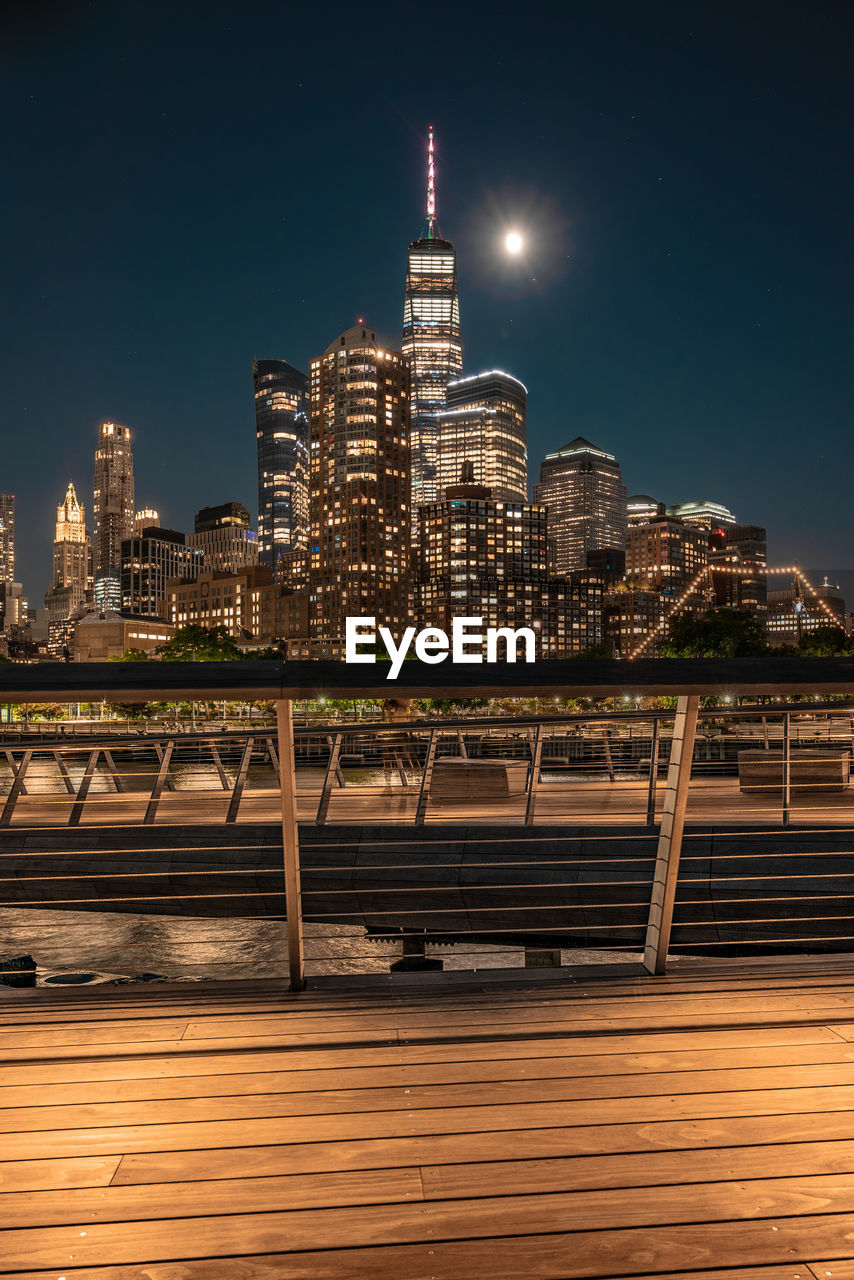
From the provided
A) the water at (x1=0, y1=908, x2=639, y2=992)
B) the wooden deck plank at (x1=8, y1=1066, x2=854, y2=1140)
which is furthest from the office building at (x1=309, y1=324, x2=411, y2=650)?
the wooden deck plank at (x1=8, y1=1066, x2=854, y2=1140)

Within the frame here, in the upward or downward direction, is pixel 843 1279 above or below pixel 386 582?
below

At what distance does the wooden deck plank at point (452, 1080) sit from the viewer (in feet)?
8.86

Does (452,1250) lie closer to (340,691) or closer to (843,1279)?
(843,1279)

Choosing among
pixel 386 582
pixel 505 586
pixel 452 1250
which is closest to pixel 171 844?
pixel 452 1250

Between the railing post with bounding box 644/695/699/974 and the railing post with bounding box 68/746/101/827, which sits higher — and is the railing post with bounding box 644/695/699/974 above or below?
above

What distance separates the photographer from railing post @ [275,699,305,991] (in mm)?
3355

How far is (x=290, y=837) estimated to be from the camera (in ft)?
11.4

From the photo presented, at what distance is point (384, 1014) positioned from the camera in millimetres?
3363

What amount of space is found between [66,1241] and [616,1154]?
1.42 metres

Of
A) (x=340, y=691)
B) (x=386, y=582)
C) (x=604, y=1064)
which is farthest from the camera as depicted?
(x=386, y=582)

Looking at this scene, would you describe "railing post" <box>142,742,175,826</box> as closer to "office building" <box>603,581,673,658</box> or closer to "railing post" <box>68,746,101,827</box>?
"railing post" <box>68,746,101,827</box>

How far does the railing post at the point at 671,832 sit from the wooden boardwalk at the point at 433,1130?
7.4 inches

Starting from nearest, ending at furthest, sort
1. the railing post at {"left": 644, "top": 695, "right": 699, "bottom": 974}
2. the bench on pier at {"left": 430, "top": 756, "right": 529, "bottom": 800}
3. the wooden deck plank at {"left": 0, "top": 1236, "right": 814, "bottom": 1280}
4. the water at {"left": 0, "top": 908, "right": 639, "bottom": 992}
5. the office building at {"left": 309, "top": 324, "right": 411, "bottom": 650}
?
the wooden deck plank at {"left": 0, "top": 1236, "right": 814, "bottom": 1280}
the railing post at {"left": 644, "top": 695, "right": 699, "bottom": 974}
the water at {"left": 0, "top": 908, "right": 639, "bottom": 992}
the bench on pier at {"left": 430, "top": 756, "right": 529, "bottom": 800}
the office building at {"left": 309, "top": 324, "right": 411, "bottom": 650}

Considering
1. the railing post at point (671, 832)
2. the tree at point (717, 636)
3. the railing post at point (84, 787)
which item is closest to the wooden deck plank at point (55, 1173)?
the railing post at point (671, 832)
